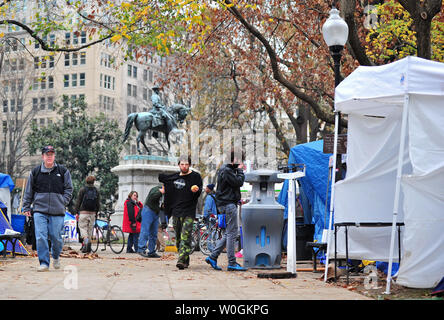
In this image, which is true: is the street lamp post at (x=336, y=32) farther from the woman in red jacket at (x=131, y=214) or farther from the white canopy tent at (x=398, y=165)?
the woman in red jacket at (x=131, y=214)

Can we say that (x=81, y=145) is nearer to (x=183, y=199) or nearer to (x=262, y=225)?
(x=262, y=225)

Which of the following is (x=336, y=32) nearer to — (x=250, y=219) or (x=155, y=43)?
(x=250, y=219)

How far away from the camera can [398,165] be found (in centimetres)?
928

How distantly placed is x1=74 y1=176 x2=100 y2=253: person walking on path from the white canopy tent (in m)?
9.07

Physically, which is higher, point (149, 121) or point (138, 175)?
point (149, 121)

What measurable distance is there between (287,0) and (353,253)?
543 inches

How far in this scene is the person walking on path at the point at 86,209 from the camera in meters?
18.7

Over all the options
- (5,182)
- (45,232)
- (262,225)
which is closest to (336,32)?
(262,225)

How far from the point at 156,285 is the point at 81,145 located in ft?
114

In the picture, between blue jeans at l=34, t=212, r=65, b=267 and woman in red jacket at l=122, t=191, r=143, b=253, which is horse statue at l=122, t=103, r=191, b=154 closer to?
woman in red jacket at l=122, t=191, r=143, b=253

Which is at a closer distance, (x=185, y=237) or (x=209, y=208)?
(x=185, y=237)

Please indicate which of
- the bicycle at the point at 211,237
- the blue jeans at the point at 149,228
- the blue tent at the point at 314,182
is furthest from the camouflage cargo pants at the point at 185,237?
the bicycle at the point at 211,237

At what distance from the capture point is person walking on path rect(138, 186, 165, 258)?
18.0 meters

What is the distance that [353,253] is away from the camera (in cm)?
1099
